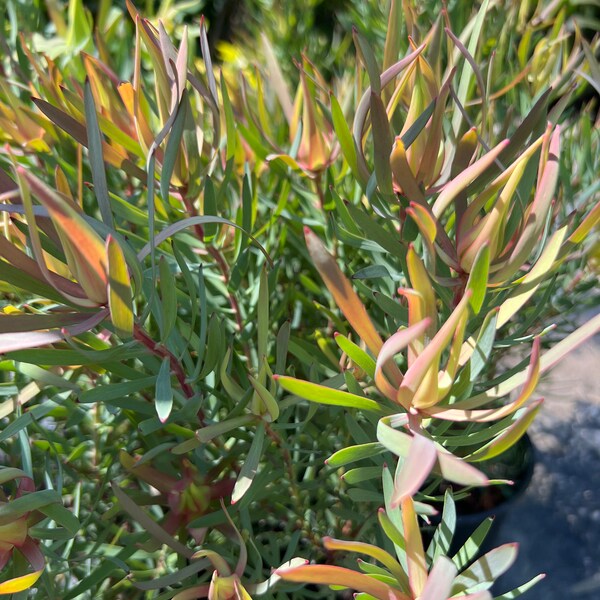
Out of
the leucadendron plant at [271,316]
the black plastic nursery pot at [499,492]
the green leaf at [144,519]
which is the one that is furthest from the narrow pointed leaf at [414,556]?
the black plastic nursery pot at [499,492]

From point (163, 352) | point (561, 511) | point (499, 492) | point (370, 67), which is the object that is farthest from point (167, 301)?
point (561, 511)

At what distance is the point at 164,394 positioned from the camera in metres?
0.25

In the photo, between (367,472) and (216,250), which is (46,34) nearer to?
(216,250)

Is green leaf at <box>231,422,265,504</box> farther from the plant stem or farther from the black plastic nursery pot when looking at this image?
the black plastic nursery pot

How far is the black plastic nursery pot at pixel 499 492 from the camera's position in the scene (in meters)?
0.59

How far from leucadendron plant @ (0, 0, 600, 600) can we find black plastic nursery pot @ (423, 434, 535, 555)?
0.20 m

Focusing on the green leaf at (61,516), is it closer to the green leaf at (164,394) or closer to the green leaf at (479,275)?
the green leaf at (164,394)

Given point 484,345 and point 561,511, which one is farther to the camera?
point 561,511

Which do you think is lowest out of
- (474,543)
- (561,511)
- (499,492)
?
(561,511)

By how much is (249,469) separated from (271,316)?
5.6 inches

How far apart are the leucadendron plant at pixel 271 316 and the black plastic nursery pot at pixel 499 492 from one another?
200 mm

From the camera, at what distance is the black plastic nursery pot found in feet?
1.93

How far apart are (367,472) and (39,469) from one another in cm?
21

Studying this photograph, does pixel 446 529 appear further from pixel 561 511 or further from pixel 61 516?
pixel 561 511
